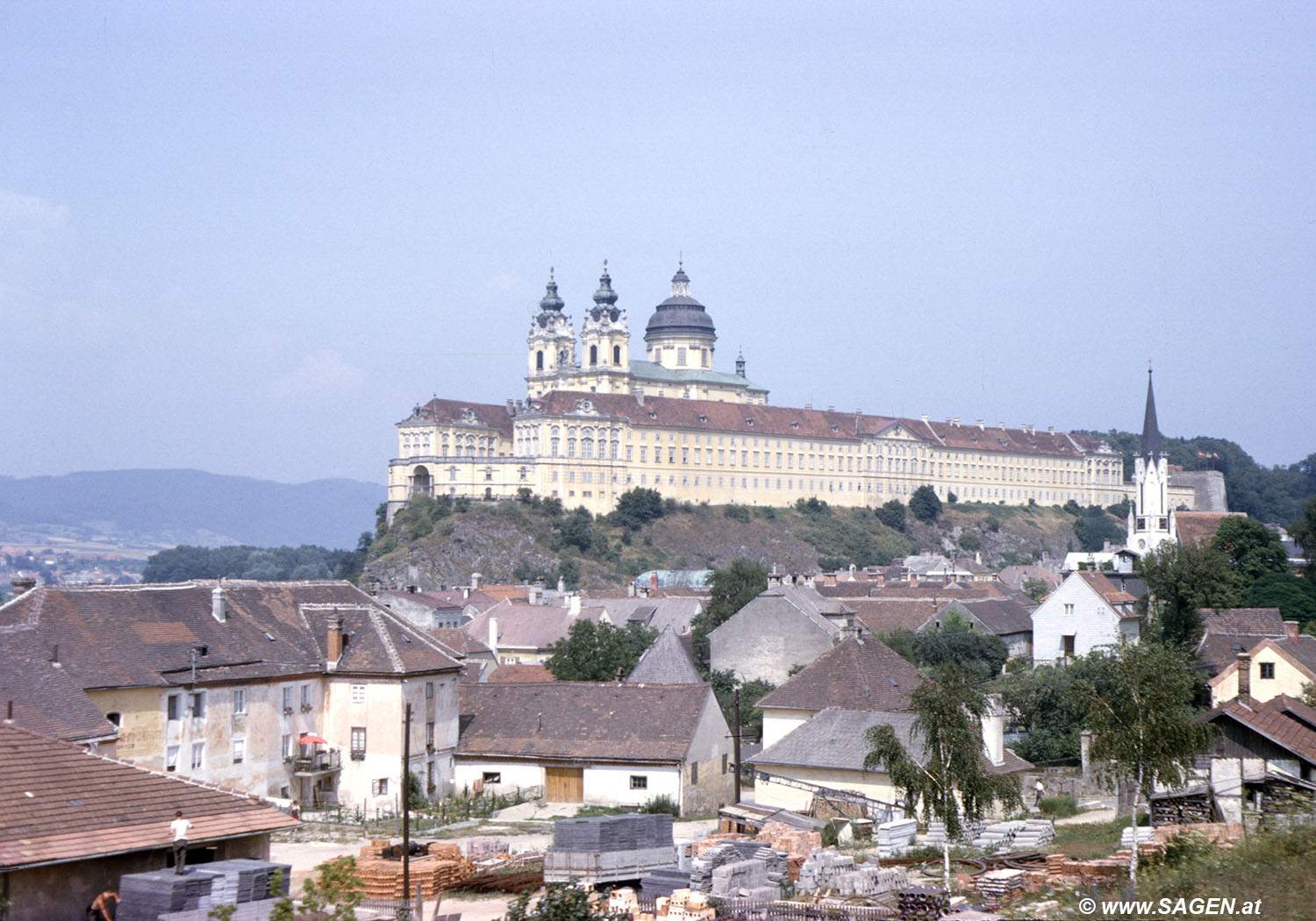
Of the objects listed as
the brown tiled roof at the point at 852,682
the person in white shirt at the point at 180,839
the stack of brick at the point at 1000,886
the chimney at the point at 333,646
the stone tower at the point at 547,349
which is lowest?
the stack of brick at the point at 1000,886

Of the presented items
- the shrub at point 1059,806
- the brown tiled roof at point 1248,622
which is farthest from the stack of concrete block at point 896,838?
the brown tiled roof at point 1248,622

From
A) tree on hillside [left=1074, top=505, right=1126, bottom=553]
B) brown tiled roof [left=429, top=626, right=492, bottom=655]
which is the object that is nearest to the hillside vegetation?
tree on hillside [left=1074, top=505, right=1126, bottom=553]

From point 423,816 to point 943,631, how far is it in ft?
105

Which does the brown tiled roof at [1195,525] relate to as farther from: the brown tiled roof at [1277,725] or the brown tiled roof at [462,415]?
the brown tiled roof at [462,415]

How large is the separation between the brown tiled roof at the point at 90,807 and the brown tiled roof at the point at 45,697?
940cm

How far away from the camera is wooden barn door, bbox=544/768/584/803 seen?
1566 inches

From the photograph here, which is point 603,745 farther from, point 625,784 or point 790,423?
point 790,423

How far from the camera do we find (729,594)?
240ft

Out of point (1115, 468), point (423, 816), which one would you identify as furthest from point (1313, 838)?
point (1115, 468)

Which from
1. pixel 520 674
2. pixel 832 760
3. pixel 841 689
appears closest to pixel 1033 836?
pixel 832 760

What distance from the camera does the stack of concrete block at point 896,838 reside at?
Result: 90.6 feet

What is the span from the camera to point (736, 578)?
74188 mm

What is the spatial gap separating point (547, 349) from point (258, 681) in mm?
119802

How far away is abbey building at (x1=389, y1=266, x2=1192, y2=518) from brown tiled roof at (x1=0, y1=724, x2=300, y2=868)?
11290 cm
